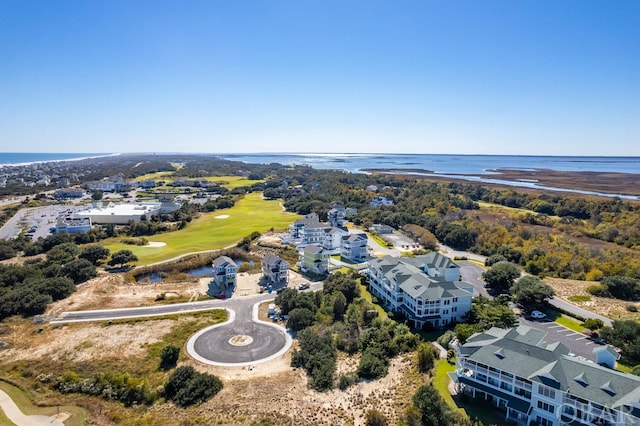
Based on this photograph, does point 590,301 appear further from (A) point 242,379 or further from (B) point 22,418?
(B) point 22,418

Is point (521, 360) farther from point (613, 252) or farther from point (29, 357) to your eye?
point (613, 252)

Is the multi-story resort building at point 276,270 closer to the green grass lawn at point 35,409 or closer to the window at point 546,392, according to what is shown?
the green grass lawn at point 35,409

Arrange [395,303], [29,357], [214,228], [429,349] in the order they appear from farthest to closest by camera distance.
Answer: [214,228] < [395,303] < [29,357] < [429,349]

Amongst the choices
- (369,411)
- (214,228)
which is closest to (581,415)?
(369,411)

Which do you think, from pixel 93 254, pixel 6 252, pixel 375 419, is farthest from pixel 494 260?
pixel 6 252

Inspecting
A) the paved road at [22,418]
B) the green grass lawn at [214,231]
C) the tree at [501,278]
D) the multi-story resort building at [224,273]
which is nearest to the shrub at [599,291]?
the tree at [501,278]

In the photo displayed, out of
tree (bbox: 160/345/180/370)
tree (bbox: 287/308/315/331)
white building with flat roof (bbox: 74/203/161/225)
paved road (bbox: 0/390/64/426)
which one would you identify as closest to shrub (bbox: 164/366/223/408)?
tree (bbox: 160/345/180/370)
